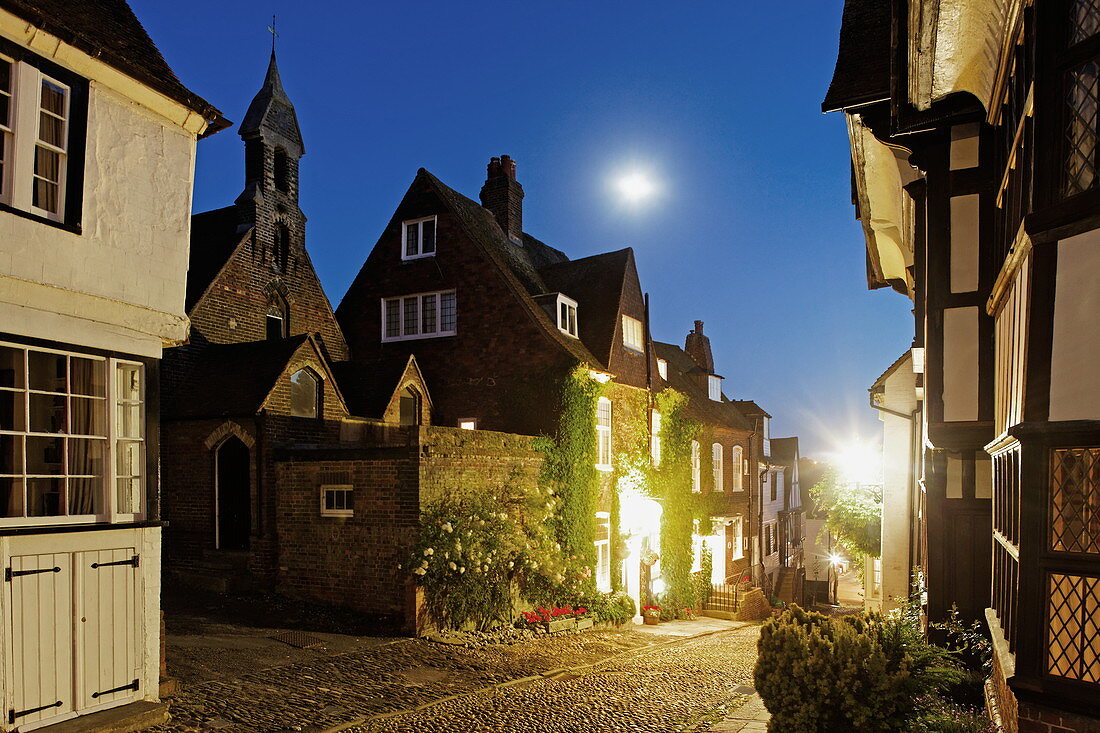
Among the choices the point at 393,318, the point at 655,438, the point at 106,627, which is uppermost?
the point at 393,318

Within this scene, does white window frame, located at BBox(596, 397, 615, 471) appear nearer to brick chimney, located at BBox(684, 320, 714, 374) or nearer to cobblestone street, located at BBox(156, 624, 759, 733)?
cobblestone street, located at BBox(156, 624, 759, 733)

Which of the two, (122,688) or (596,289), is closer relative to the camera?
(122,688)

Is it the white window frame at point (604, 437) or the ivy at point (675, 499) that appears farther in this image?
the ivy at point (675, 499)

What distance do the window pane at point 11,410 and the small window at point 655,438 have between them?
18.4m

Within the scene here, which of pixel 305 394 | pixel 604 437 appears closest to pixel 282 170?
pixel 305 394

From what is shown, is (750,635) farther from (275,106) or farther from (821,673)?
(275,106)

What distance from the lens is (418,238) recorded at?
22.8 meters

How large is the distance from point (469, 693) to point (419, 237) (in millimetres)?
14873

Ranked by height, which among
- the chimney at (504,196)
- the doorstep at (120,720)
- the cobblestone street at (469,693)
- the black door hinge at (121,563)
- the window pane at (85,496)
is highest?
the chimney at (504,196)

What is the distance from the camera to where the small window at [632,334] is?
920 inches

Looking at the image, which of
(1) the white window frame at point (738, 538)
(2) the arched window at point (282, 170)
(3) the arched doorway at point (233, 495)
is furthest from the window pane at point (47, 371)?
(1) the white window frame at point (738, 538)

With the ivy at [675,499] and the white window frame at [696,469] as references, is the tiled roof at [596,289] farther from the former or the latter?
the white window frame at [696,469]

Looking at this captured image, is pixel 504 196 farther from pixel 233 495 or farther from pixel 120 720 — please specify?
pixel 120 720

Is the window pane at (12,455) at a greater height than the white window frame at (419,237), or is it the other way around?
the white window frame at (419,237)
